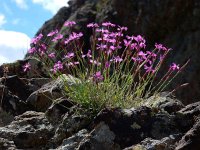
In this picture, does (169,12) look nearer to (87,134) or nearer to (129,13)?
(129,13)

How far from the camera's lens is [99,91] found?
6.47 m

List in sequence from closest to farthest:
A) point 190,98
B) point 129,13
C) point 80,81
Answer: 1. point 80,81
2. point 190,98
3. point 129,13

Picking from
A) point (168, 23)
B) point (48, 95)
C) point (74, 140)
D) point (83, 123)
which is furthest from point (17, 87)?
point (168, 23)

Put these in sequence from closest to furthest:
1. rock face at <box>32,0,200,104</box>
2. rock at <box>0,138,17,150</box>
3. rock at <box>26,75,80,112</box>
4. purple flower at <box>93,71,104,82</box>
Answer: rock at <box>0,138,17,150</box>
purple flower at <box>93,71,104,82</box>
rock at <box>26,75,80,112</box>
rock face at <box>32,0,200,104</box>

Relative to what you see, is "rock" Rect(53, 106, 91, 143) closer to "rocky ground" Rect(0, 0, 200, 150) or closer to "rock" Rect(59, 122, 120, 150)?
"rocky ground" Rect(0, 0, 200, 150)

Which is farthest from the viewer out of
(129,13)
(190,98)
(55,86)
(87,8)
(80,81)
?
(87,8)

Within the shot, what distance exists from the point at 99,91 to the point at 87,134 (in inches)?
39.3

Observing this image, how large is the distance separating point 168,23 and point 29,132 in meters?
13.8

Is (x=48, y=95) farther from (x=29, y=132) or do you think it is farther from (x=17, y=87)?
(x=29, y=132)

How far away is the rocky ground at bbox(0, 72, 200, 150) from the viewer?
208 inches

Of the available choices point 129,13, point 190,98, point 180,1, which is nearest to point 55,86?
point 190,98

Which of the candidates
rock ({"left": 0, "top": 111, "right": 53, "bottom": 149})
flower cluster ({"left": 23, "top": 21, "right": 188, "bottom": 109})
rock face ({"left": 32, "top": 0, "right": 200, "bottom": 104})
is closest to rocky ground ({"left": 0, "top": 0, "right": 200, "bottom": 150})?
rock ({"left": 0, "top": 111, "right": 53, "bottom": 149})

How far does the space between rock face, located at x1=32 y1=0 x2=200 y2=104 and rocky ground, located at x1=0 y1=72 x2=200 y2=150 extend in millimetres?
9506

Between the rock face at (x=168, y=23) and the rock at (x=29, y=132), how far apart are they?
994 centimetres
